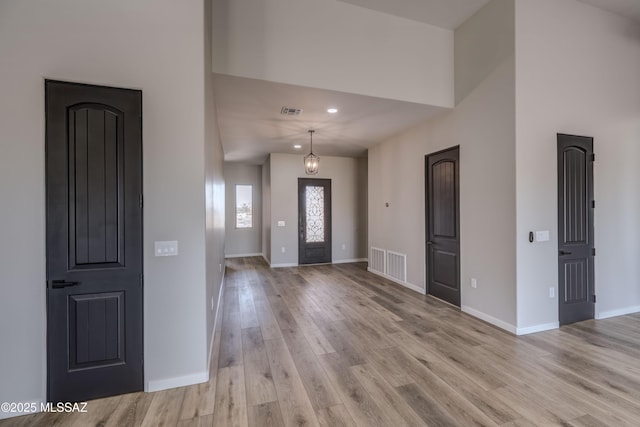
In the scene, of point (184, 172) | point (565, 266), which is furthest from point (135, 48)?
point (565, 266)

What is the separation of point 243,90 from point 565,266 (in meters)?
4.64

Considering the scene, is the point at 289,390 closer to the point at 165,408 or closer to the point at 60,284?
the point at 165,408

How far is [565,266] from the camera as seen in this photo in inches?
141

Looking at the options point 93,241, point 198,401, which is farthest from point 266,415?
point 93,241

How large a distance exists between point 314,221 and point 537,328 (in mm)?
5385

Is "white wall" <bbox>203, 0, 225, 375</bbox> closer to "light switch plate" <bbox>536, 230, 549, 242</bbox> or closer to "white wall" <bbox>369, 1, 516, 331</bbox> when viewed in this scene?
"white wall" <bbox>369, 1, 516, 331</bbox>

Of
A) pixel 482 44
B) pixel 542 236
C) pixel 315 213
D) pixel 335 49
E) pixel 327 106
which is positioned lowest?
pixel 542 236

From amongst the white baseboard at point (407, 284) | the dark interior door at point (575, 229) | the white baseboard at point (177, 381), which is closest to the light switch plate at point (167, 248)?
the white baseboard at point (177, 381)

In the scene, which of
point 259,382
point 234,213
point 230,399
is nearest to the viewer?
point 230,399

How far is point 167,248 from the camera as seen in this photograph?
233cm

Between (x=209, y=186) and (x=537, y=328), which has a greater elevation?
(x=209, y=186)

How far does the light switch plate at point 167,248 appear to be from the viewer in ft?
7.57

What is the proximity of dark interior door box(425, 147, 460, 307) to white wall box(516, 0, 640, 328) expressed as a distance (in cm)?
96

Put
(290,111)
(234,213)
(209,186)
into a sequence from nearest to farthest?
(209,186) < (290,111) < (234,213)
